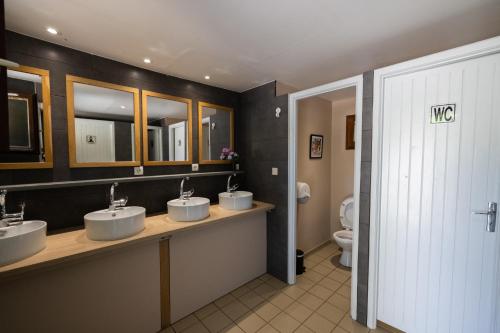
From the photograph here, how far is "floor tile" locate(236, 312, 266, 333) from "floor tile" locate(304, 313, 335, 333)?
39cm

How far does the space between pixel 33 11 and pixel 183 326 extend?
2.47m

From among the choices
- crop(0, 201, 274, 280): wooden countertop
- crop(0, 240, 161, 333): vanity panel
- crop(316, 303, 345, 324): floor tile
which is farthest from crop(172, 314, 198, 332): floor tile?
crop(316, 303, 345, 324): floor tile

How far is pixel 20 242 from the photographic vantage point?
1175 mm

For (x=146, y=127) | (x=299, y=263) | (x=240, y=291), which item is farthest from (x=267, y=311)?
(x=146, y=127)

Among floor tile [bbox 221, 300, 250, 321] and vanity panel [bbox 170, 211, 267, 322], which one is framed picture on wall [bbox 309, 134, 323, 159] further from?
floor tile [bbox 221, 300, 250, 321]

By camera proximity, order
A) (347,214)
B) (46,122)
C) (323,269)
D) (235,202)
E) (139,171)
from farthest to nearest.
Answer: (347,214) < (323,269) < (235,202) < (139,171) < (46,122)

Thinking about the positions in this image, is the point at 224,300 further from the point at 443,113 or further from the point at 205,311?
the point at 443,113

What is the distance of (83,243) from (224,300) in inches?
54.5

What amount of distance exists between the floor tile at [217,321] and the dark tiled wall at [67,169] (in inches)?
44.5

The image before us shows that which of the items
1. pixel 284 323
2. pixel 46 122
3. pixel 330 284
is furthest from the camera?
pixel 330 284

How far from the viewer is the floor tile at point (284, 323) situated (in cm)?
175

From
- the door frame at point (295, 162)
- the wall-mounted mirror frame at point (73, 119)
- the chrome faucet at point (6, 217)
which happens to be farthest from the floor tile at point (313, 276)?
the chrome faucet at point (6, 217)

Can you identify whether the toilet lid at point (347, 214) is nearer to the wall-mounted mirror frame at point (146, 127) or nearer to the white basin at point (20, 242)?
the wall-mounted mirror frame at point (146, 127)

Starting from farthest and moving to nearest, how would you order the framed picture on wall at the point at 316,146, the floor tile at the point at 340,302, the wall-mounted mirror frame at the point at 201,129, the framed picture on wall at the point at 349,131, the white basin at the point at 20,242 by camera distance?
the framed picture on wall at the point at 349,131 < the framed picture on wall at the point at 316,146 < the wall-mounted mirror frame at the point at 201,129 < the floor tile at the point at 340,302 < the white basin at the point at 20,242
